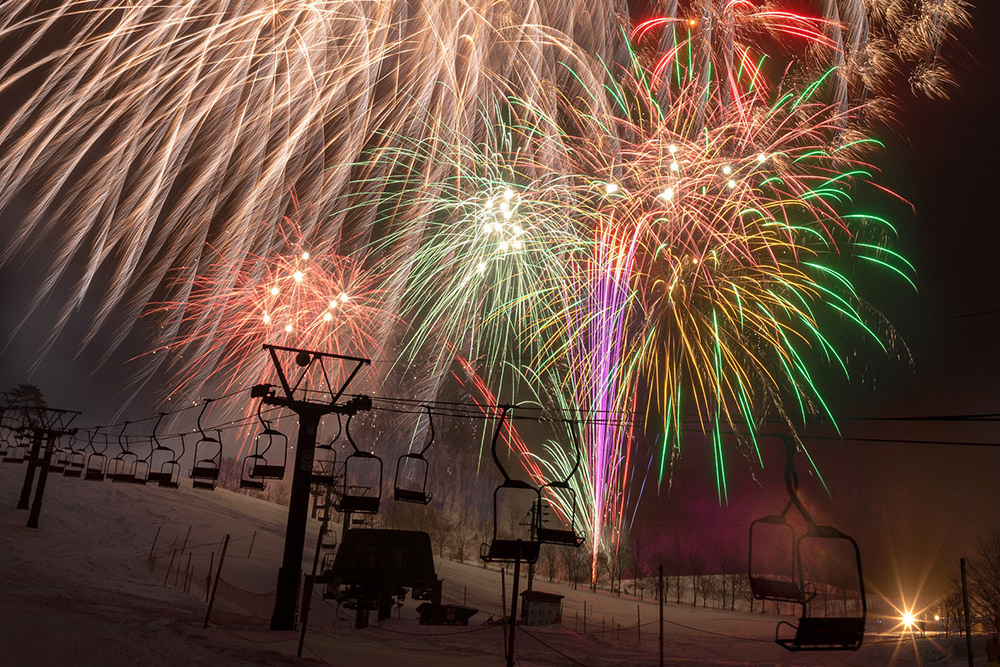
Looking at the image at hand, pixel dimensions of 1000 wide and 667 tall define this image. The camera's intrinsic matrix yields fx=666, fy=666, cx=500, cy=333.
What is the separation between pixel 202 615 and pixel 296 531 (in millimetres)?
5433

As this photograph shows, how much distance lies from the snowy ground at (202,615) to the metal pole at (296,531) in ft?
2.66

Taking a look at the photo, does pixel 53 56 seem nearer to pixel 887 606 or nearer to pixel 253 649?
pixel 253 649

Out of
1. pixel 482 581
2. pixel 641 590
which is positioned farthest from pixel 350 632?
pixel 641 590

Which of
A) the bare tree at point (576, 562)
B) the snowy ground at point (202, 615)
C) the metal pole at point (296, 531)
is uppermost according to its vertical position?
the metal pole at point (296, 531)

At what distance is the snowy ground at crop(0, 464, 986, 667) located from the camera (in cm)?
1747

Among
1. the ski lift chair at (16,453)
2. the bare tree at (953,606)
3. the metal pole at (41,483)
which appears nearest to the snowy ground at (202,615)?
the metal pole at (41,483)

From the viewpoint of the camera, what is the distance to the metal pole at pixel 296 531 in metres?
22.0

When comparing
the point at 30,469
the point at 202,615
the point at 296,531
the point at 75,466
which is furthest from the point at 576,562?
the point at 296,531

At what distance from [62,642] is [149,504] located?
41280mm

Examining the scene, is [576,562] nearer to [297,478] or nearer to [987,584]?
[987,584]

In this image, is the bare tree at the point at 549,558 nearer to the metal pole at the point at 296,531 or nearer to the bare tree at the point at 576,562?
the bare tree at the point at 576,562

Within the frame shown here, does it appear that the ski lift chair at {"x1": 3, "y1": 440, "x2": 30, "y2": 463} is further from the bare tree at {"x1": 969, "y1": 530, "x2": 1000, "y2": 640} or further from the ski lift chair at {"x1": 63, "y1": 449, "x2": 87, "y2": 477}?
the bare tree at {"x1": 969, "y1": 530, "x2": 1000, "y2": 640}

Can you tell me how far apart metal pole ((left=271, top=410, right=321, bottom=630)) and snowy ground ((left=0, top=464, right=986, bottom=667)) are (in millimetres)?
809

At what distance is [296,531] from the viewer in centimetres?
2255
